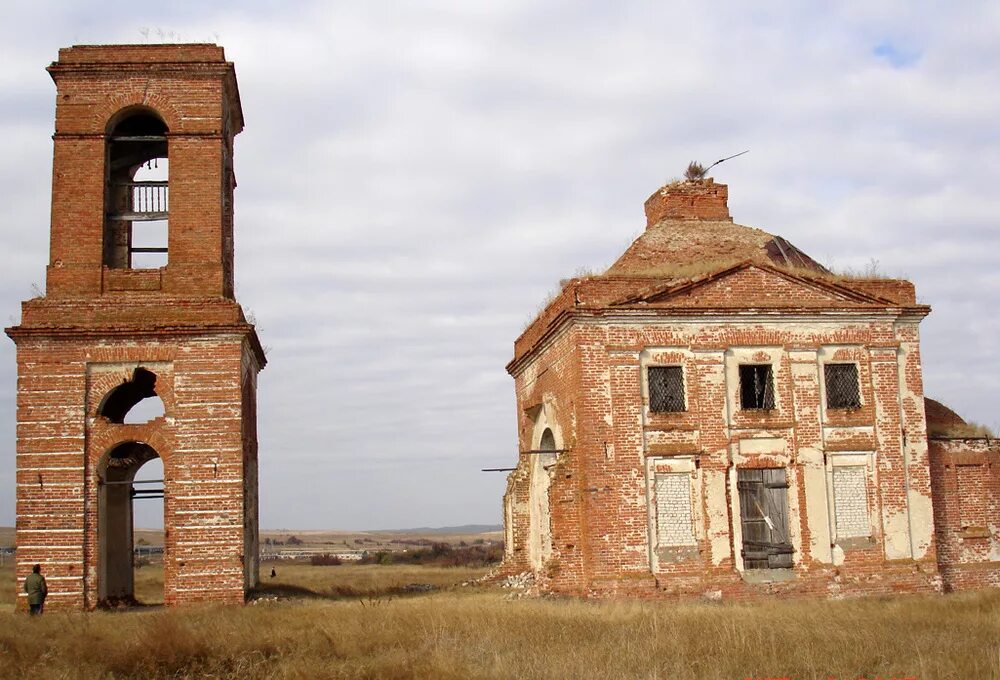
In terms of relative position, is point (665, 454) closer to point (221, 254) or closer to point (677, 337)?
point (677, 337)

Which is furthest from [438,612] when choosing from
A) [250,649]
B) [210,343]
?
[210,343]

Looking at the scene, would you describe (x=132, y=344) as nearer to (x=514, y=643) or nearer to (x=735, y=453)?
(x=514, y=643)

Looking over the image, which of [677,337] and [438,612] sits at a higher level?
[677,337]

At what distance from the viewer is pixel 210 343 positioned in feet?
61.2

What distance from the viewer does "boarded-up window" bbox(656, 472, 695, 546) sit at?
1900 cm

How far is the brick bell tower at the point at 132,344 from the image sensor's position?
17891 millimetres

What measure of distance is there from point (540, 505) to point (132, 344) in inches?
370

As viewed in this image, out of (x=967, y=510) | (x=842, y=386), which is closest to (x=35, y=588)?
(x=842, y=386)

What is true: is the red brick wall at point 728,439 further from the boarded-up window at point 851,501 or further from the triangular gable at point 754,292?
the boarded-up window at point 851,501

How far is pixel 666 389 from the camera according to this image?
64.5ft

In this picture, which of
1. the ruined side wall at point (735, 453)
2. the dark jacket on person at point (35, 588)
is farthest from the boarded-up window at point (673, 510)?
the dark jacket on person at point (35, 588)

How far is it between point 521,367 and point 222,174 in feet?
27.7

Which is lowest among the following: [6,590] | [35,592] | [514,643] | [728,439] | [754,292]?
[6,590]

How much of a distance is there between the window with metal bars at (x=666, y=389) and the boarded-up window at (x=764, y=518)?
175 cm
